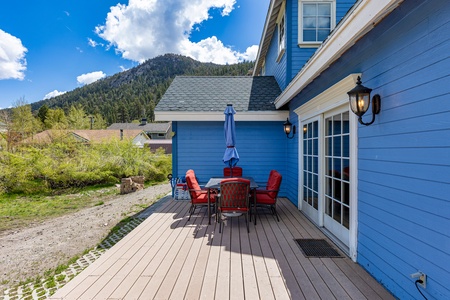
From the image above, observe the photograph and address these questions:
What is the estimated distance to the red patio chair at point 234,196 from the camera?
3895 millimetres

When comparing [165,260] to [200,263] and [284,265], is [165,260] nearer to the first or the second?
[200,263]

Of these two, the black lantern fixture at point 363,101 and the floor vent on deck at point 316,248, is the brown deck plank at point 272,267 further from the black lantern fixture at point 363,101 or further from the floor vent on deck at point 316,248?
the black lantern fixture at point 363,101

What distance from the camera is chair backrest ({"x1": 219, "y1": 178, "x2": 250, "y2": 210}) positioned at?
389 cm

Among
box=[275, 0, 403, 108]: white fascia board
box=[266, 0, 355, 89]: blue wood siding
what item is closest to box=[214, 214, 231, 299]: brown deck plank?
box=[275, 0, 403, 108]: white fascia board

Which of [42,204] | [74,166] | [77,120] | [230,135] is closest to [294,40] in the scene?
[230,135]

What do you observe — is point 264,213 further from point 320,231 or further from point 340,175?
point 340,175

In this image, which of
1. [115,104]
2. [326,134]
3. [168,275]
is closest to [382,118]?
[326,134]

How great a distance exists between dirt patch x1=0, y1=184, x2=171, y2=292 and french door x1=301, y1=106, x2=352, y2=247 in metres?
3.92

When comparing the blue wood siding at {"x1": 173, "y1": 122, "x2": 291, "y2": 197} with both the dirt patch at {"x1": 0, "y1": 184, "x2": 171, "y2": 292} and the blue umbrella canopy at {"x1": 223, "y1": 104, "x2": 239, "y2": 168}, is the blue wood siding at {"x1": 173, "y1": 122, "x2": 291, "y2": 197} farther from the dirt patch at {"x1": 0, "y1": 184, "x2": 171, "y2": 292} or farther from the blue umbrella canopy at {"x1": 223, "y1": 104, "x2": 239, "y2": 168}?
the dirt patch at {"x1": 0, "y1": 184, "x2": 171, "y2": 292}

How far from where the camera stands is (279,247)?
325 cm

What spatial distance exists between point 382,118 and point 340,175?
1.22 meters

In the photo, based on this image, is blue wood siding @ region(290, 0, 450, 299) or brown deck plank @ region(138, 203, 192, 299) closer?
blue wood siding @ region(290, 0, 450, 299)

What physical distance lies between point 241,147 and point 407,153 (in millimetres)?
4633

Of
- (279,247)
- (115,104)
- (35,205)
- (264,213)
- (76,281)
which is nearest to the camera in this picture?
(76,281)
